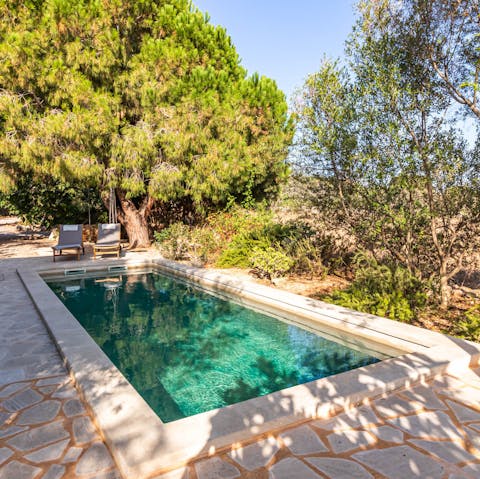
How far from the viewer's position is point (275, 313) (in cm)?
620

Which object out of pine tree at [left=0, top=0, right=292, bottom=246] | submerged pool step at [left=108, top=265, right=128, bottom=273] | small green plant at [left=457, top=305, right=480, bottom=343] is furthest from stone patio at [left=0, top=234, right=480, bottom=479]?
pine tree at [left=0, top=0, right=292, bottom=246]

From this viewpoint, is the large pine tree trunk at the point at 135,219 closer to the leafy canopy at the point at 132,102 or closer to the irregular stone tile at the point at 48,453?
the leafy canopy at the point at 132,102

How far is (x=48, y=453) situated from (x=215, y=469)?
44.3 inches

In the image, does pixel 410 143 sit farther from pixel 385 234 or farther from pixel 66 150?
pixel 66 150

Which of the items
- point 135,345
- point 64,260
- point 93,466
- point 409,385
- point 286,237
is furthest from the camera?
point 64,260

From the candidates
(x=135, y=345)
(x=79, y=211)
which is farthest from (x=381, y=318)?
(x=79, y=211)

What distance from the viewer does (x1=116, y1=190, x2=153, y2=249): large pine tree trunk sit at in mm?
14164

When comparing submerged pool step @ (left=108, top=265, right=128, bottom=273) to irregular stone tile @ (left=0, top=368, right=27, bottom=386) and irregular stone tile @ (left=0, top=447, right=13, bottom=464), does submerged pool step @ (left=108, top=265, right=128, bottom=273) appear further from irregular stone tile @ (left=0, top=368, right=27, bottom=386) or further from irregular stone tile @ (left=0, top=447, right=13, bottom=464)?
irregular stone tile @ (left=0, top=447, right=13, bottom=464)

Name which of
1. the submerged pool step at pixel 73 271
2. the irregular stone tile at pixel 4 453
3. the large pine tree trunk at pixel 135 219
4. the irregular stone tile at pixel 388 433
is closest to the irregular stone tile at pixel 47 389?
the irregular stone tile at pixel 4 453

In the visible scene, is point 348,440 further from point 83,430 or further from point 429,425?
Answer: point 83,430

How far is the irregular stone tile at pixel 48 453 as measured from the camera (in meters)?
2.34

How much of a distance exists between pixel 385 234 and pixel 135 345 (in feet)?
15.3

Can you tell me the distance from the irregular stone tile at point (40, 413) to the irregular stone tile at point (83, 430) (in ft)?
0.81

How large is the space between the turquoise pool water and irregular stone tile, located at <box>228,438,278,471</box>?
113cm
